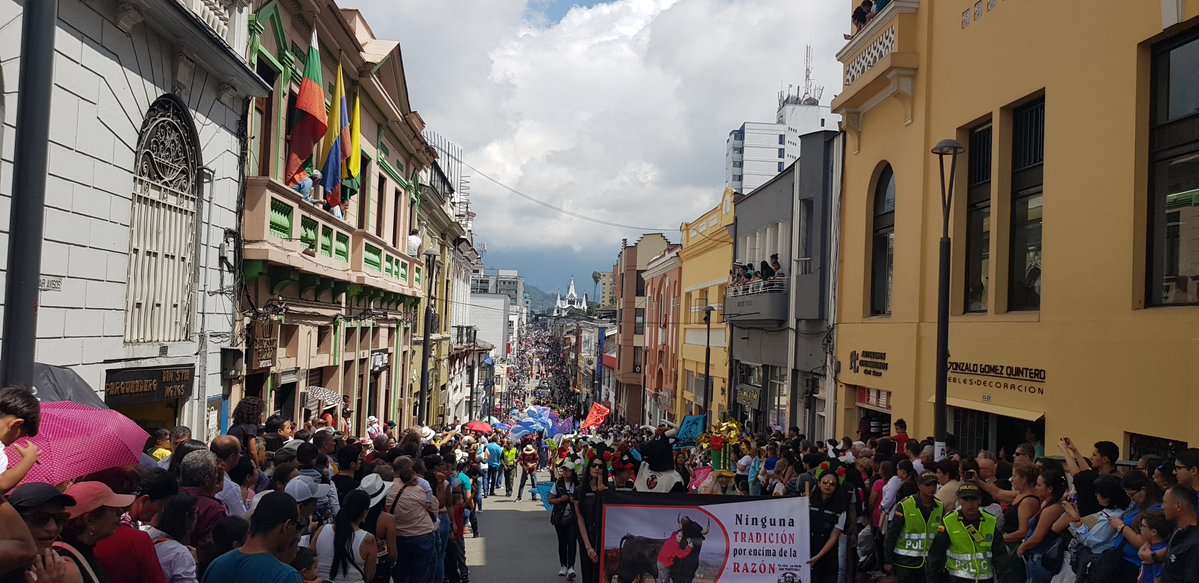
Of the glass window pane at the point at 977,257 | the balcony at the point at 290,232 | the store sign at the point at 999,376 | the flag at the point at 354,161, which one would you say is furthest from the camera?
the flag at the point at 354,161

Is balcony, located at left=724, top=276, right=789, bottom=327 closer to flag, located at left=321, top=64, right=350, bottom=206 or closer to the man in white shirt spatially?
flag, located at left=321, top=64, right=350, bottom=206

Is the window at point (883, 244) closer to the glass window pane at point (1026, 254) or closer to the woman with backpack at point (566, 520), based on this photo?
the glass window pane at point (1026, 254)

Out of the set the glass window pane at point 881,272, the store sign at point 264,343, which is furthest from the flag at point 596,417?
the store sign at point 264,343

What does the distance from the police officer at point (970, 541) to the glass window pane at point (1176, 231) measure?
5402 mm

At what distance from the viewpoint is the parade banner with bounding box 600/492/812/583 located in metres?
8.23

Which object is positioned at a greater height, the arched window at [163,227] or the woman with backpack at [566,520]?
the arched window at [163,227]

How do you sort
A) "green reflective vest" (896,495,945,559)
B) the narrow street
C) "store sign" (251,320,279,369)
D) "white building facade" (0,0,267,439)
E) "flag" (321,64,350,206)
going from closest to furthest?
"green reflective vest" (896,495,945,559), "white building facade" (0,0,267,439), the narrow street, "store sign" (251,320,279,369), "flag" (321,64,350,206)

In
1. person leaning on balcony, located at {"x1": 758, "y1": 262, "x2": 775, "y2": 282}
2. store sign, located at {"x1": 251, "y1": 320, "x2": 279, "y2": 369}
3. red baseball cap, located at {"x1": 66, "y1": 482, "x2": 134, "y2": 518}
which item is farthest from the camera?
person leaning on balcony, located at {"x1": 758, "y1": 262, "x2": 775, "y2": 282}

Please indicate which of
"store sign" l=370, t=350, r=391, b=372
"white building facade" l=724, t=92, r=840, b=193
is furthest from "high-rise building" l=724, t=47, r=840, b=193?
"store sign" l=370, t=350, r=391, b=372

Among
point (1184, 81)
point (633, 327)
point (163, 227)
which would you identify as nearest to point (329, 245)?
point (163, 227)

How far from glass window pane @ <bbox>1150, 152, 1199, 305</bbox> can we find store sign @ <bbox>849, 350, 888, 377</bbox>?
8.11 m

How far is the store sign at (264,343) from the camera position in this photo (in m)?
14.2

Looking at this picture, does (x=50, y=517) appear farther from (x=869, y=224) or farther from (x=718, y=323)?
(x=718, y=323)

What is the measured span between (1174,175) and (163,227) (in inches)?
457
